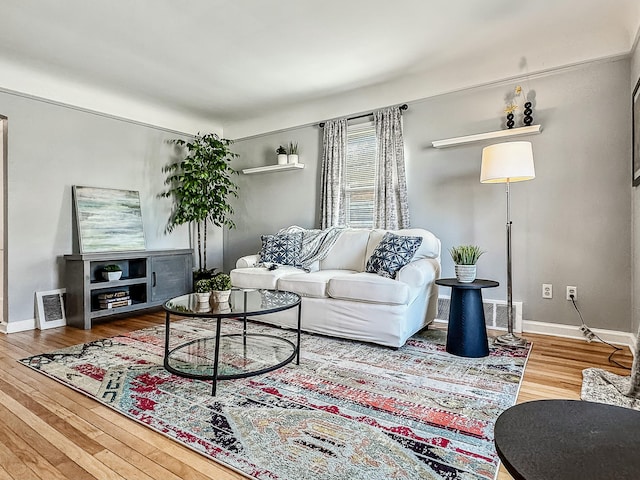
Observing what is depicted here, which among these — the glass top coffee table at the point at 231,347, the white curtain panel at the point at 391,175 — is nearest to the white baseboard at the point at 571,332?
the white curtain panel at the point at 391,175

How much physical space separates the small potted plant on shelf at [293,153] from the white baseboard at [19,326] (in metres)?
3.24

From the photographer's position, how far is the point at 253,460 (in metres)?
1.48

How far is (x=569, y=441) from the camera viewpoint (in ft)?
2.46

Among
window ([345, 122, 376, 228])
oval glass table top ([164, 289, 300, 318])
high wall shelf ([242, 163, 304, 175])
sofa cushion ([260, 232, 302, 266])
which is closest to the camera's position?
oval glass table top ([164, 289, 300, 318])

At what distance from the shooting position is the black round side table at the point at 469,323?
2.67 meters

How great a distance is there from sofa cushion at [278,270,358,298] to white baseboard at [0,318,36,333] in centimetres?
248

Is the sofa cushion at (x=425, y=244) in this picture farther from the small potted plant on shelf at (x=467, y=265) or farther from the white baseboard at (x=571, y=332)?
the white baseboard at (x=571, y=332)

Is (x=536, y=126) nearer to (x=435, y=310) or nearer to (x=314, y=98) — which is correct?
(x=435, y=310)

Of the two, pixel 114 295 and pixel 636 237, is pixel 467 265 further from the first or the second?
pixel 114 295

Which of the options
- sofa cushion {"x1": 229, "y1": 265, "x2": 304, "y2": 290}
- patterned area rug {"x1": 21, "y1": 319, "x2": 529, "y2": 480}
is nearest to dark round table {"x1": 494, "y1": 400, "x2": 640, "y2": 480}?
patterned area rug {"x1": 21, "y1": 319, "x2": 529, "y2": 480}

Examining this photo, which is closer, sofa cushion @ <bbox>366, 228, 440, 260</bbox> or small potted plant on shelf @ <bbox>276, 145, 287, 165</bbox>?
sofa cushion @ <bbox>366, 228, 440, 260</bbox>

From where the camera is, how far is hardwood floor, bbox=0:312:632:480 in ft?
4.68

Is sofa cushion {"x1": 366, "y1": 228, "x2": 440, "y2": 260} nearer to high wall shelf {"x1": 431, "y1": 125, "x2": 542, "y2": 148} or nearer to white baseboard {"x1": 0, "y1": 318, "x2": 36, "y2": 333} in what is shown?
high wall shelf {"x1": 431, "y1": 125, "x2": 542, "y2": 148}

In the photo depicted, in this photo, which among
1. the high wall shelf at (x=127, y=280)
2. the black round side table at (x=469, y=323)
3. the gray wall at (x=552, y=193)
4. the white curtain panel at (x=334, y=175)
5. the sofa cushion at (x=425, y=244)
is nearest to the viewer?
the black round side table at (x=469, y=323)
